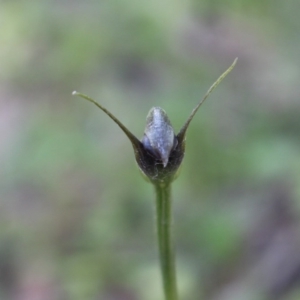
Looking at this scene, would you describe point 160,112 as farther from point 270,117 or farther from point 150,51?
point 150,51

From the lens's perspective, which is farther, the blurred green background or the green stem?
the blurred green background

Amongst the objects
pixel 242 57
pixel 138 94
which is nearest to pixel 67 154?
pixel 138 94

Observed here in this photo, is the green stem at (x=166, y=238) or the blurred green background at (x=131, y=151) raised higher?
the blurred green background at (x=131, y=151)

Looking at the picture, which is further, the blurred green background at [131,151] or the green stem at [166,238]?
the blurred green background at [131,151]

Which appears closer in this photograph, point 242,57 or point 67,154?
point 67,154

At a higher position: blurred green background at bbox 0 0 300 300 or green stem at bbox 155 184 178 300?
blurred green background at bbox 0 0 300 300
